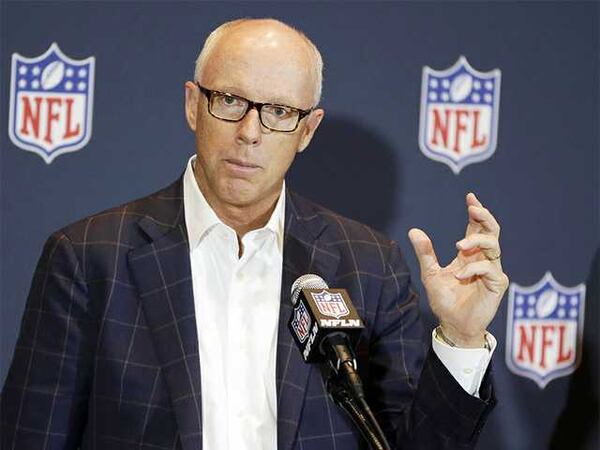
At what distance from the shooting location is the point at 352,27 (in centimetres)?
238

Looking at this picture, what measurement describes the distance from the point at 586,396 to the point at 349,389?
1.29 m

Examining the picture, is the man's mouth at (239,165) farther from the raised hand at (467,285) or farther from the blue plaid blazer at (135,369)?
the raised hand at (467,285)

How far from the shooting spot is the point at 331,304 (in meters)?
1.41

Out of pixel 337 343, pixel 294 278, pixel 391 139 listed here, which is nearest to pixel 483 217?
pixel 337 343

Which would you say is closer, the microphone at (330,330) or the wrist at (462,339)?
the microphone at (330,330)

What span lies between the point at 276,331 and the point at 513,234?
31.1 inches

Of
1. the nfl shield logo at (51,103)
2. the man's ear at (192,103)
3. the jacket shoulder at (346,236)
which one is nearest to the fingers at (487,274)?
the jacket shoulder at (346,236)

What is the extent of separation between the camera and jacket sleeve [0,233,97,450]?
5.74 feet

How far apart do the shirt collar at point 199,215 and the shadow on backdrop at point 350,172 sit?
43 centimetres

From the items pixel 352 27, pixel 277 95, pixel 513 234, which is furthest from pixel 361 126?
pixel 277 95

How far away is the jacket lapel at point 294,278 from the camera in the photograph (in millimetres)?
1753

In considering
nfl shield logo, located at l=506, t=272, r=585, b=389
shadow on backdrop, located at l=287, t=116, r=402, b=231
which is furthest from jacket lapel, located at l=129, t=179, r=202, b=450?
nfl shield logo, located at l=506, t=272, r=585, b=389

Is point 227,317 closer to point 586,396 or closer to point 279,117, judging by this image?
point 279,117

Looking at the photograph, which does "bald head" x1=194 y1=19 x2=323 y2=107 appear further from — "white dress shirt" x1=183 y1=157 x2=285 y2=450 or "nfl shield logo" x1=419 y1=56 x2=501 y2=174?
"nfl shield logo" x1=419 y1=56 x2=501 y2=174
